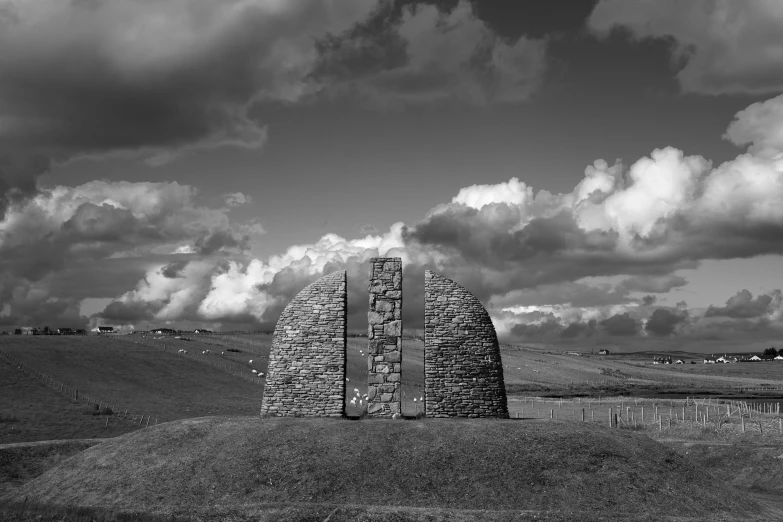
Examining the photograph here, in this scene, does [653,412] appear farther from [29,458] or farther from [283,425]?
[29,458]

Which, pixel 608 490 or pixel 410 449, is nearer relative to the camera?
pixel 608 490

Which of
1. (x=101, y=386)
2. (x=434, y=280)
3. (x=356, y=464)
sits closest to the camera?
(x=356, y=464)

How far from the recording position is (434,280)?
27.3m

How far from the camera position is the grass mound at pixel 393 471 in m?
19.2

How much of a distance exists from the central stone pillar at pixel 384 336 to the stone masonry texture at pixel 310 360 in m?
1.19

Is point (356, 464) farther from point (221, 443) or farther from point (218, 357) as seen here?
point (218, 357)

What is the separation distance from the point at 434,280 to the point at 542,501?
10.7 metres

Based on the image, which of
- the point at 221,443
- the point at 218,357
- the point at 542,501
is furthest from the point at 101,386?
the point at 542,501

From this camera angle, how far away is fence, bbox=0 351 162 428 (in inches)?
1858

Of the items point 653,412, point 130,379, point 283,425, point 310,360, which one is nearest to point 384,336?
point 310,360

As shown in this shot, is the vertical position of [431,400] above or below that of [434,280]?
below

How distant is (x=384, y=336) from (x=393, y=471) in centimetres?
669

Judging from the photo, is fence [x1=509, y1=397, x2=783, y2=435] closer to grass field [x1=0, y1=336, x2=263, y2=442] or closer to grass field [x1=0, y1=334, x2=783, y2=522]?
grass field [x1=0, y1=334, x2=783, y2=522]

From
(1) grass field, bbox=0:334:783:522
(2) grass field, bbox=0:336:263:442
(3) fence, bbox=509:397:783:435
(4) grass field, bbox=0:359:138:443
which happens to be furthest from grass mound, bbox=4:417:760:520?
(2) grass field, bbox=0:336:263:442
